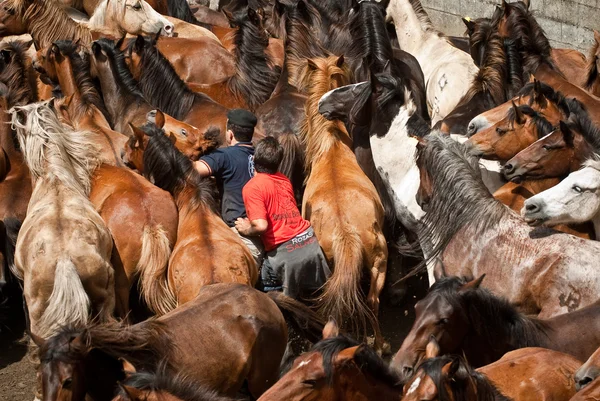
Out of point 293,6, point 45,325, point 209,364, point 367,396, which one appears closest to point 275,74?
point 293,6

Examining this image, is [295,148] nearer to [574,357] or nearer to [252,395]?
[252,395]

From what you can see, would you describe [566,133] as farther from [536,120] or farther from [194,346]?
[194,346]

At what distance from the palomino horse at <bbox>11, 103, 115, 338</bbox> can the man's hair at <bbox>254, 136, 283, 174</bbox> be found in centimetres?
121

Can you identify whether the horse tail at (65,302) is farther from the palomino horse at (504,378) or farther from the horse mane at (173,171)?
the palomino horse at (504,378)

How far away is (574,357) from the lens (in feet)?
19.1

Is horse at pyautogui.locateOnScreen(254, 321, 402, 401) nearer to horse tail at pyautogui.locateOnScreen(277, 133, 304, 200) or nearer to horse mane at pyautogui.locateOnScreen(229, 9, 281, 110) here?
horse tail at pyautogui.locateOnScreen(277, 133, 304, 200)

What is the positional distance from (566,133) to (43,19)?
605 centimetres

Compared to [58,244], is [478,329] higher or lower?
higher

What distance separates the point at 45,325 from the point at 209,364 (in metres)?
1.56

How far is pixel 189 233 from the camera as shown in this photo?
7.80 m

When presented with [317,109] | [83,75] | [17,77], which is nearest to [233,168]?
[317,109]

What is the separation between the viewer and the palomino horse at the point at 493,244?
6.76 meters

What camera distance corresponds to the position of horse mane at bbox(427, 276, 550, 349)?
587cm

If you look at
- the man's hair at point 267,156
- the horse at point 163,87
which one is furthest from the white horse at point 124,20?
the man's hair at point 267,156
